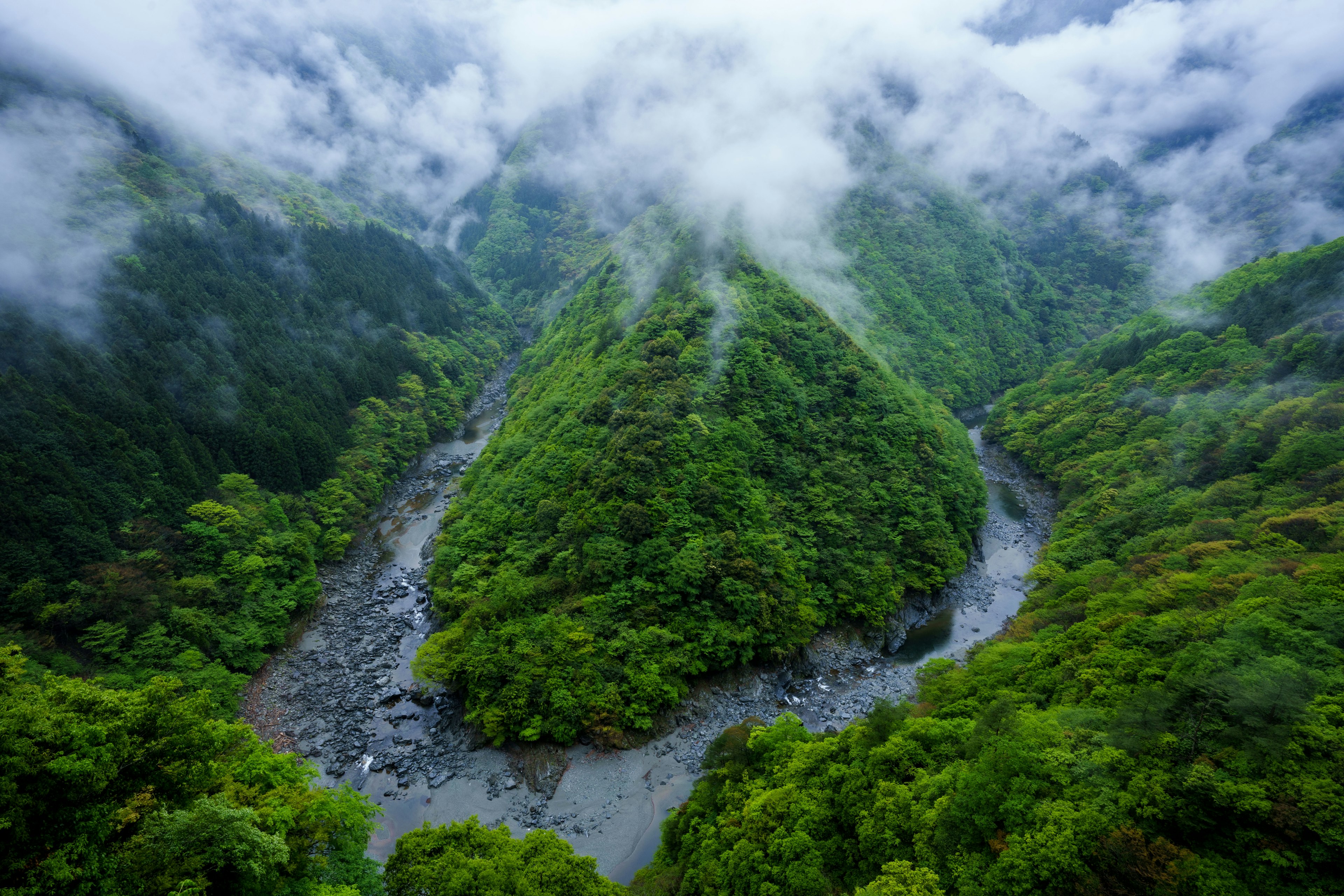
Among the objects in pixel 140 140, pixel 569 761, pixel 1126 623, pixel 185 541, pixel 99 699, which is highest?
pixel 140 140

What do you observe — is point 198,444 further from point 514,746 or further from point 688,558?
point 688,558

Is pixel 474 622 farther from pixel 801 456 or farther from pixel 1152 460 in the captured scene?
pixel 1152 460

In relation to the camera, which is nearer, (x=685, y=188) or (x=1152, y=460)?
(x=1152, y=460)

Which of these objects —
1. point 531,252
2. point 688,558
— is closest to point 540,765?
point 688,558

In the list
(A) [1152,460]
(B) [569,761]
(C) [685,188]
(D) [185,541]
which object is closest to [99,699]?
(B) [569,761]

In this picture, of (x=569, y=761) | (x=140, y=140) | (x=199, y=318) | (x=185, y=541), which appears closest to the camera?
(x=569, y=761)

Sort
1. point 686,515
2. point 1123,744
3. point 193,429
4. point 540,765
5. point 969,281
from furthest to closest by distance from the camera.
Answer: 1. point 969,281
2. point 193,429
3. point 686,515
4. point 540,765
5. point 1123,744

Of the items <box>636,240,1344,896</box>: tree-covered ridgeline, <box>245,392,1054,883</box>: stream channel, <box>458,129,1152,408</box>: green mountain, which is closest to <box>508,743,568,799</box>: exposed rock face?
<box>245,392,1054,883</box>: stream channel

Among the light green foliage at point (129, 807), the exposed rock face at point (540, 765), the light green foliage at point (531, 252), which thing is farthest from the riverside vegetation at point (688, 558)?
the light green foliage at point (531, 252)
